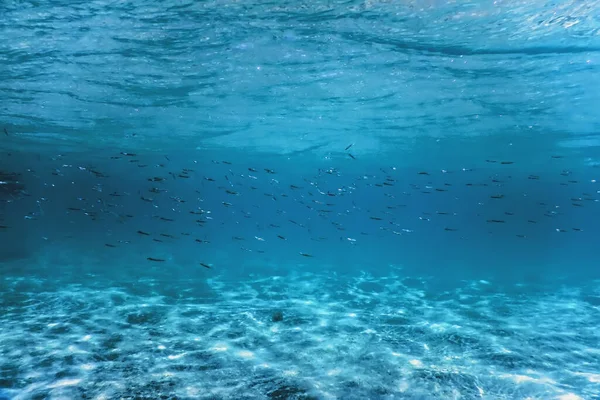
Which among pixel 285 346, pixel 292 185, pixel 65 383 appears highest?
pixel 292 185

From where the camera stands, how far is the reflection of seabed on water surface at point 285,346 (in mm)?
8047

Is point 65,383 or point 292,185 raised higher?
point 292,185

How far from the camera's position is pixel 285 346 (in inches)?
419

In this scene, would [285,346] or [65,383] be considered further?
[285,346]

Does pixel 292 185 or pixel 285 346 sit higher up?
pixel 292 185

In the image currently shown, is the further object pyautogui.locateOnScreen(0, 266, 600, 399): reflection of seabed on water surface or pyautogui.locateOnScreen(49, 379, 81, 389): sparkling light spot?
pyautogui.locateOnScreen(0, 266, 600, 399): reflection of seabed on water surface

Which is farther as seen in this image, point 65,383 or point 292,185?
point 292,185

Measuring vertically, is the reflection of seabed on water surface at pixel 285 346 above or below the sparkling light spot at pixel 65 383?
below

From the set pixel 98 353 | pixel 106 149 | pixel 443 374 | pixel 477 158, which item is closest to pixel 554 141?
pixel 477 158

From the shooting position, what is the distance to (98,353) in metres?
9.43

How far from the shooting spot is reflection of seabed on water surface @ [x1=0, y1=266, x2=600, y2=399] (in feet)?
26.4

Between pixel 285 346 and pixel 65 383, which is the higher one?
pixel 65 383

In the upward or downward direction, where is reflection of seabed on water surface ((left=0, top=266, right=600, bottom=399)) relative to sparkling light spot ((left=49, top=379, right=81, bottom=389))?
downward

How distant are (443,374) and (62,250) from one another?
1329 inches
